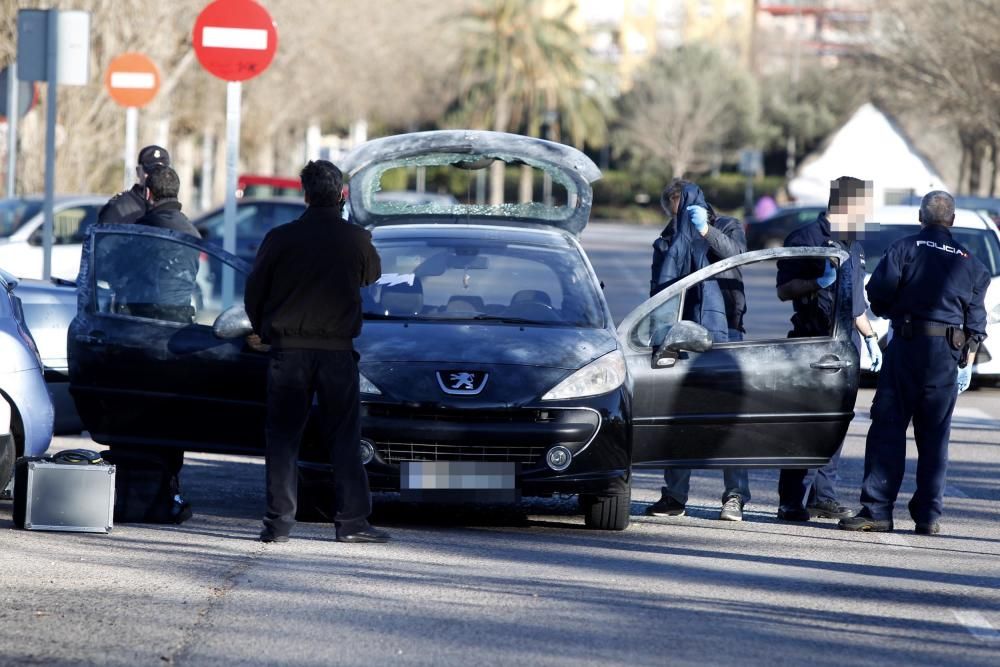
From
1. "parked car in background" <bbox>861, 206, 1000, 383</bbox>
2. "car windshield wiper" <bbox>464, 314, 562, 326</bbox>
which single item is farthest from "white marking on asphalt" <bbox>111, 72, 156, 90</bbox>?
"car windshield wiper" <bbox>464, 314, 562, 326</bbox>

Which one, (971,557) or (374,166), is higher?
(374,166)

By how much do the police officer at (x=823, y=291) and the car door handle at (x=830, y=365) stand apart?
34cm

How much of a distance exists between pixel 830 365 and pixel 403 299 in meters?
2.28

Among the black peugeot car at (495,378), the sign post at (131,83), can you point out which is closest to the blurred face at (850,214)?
the black peugeot car at (495,378)

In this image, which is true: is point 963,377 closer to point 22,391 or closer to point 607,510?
point 607,510

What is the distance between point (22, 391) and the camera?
30.2ft

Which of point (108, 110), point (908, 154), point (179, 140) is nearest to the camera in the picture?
point (108, 110)

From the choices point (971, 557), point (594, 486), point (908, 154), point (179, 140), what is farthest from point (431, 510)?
point (179, 140)

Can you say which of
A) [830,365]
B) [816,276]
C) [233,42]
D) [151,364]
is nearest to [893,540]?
[830,365]

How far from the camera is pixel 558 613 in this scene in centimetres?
710

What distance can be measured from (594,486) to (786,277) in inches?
72.5

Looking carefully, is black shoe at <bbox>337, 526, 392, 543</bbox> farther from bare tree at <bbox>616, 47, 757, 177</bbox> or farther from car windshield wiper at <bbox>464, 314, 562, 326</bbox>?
bare tree at <bbox>616, 47, 757, 177</bbox>

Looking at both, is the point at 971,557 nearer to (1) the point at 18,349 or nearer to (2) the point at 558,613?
(2) the point at 558,613

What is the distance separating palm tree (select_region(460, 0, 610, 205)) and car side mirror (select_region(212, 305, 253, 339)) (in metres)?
54.7
